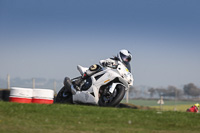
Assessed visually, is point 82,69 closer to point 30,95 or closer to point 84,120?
point 30,95

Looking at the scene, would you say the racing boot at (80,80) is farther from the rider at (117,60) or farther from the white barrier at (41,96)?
the white barrier at (41,96)

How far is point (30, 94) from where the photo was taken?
14156mm

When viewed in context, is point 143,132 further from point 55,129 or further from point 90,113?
point 90,113

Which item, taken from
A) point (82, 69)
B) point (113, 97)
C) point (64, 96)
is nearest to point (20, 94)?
point (64, 96)

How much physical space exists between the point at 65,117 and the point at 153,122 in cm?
249

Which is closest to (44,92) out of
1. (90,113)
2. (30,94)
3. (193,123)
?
(30,94)

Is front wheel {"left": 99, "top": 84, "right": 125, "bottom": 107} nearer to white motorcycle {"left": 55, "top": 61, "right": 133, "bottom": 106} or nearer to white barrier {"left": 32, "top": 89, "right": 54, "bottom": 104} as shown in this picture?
white motorcycle {"left": 55, "top": 61, "right": 133, "bottom": 106}

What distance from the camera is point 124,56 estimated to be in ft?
48.4

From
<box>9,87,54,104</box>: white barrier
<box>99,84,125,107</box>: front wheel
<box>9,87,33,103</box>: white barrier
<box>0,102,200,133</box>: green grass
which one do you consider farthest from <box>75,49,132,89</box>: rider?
<box>0,102,200,133</box>: green grass

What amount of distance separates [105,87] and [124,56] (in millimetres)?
1756

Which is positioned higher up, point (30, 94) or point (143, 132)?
point (30, 94)

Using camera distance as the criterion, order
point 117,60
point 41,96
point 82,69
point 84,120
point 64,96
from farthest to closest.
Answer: point 64,96
point 82,69
point 117,60
point 41,96
point 84,120

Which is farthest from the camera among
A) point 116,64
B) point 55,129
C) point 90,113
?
point 116,64

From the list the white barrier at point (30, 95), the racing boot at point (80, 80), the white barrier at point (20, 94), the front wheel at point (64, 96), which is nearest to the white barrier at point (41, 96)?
the white barrier at point (30, 95)
